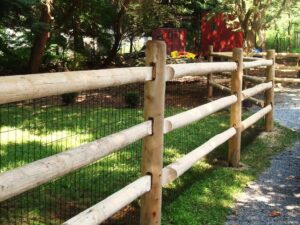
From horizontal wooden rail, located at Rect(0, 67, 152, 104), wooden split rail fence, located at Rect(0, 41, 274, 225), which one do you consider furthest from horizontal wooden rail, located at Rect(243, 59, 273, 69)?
horizontal wooden rail, located at Rect(0, 67, 152, 104)

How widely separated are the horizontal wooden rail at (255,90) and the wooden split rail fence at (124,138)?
831 mm

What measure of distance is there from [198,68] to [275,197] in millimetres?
1642

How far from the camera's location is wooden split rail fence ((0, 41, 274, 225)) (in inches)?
88.7

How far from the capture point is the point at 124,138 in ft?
10.8

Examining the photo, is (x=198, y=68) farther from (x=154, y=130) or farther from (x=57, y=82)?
(x=57, y=82)

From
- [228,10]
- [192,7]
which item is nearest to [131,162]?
[228,10]

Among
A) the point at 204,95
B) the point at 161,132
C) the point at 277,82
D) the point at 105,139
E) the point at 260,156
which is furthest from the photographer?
the point at 277,82

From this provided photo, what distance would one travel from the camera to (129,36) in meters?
21.0

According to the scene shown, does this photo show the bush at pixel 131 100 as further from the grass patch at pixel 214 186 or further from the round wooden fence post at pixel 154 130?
the round wooden fence post at pixel 154 130

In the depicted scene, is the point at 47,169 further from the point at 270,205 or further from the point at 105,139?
the point at 270,205

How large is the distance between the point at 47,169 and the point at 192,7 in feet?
72.4

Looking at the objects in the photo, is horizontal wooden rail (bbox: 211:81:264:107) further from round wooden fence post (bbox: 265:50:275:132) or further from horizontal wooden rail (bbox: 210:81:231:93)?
round wooden fence post (bbox: 265:50:275:132)

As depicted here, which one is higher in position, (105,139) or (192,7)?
(192,7)

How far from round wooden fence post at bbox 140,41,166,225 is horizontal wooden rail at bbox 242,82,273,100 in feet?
10.0
